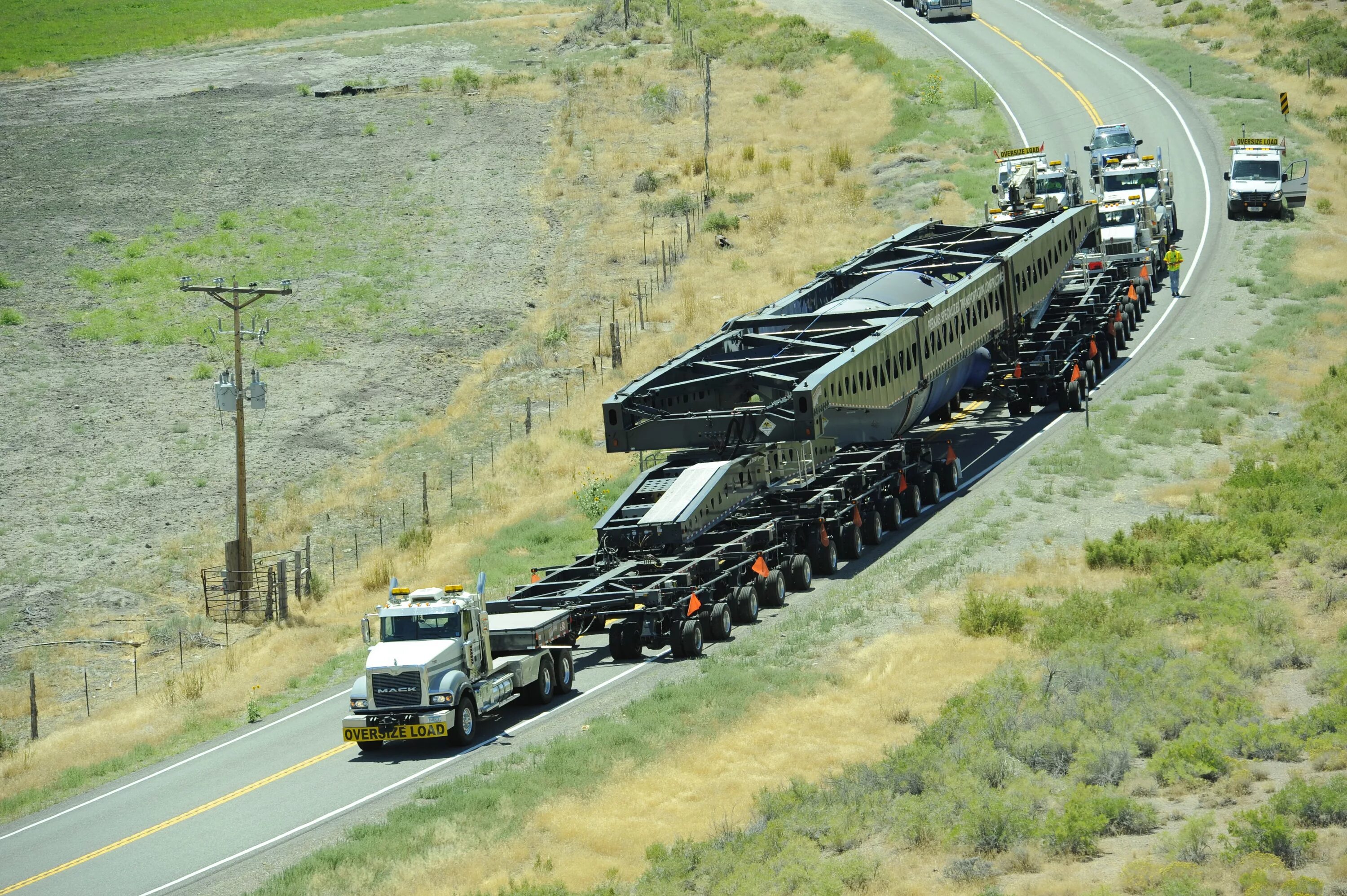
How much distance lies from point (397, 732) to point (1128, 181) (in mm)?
38082

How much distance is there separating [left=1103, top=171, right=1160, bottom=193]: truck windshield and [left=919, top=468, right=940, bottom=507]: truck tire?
879 inches

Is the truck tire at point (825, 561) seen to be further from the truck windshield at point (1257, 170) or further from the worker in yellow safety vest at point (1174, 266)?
the truck windshield at point (1257, 170)

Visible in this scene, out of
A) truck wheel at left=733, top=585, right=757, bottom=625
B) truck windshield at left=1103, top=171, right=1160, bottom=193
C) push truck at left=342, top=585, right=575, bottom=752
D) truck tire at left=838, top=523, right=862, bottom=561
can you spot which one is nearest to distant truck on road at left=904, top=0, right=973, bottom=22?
truck windshield at left=1103, top=171, right=1160, bottom=193

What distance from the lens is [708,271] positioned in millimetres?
58938

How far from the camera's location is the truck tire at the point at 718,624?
25.0m

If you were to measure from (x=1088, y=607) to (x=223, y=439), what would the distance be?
35.9m

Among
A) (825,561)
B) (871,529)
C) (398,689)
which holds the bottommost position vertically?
(825,561)

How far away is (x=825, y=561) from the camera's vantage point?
1124 inches

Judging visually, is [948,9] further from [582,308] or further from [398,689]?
[398,689]

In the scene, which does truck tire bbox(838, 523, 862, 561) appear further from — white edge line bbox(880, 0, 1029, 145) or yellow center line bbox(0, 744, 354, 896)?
white edge line bbox(880, 0, 1029, 145)

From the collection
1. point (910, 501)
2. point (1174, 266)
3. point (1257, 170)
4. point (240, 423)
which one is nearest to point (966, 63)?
point (1257, 170)

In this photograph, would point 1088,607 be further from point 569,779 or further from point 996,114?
point 996,114

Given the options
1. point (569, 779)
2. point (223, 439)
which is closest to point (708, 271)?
point (223, 439)

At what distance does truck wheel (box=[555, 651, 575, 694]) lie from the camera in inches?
926
